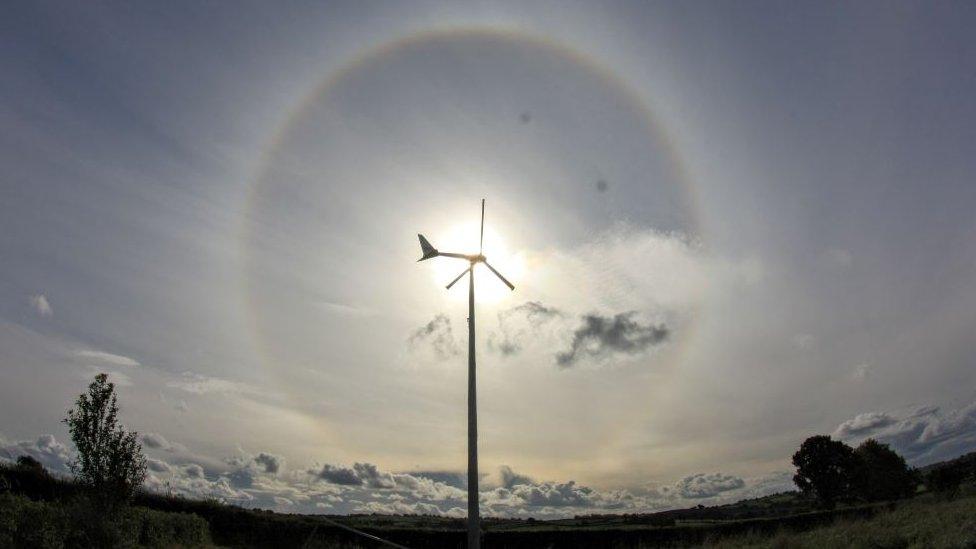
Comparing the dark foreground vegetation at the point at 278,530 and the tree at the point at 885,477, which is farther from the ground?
the tree at the point at 885,477

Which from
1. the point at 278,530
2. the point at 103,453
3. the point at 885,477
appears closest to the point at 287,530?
the point at 278,530

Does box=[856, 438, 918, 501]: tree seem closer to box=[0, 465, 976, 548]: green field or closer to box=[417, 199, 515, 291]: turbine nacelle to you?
box=[0, 465, 976, 548]: green field

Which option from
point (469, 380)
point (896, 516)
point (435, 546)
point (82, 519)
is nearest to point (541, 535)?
point (435, 546)

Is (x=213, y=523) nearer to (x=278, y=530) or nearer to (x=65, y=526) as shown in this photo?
(x=278, y=530)

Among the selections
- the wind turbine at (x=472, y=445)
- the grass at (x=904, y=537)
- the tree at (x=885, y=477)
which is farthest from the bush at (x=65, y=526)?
the tree at (x=885, y=477)

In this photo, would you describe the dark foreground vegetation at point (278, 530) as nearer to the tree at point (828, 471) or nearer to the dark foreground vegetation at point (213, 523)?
the dark foreground vegetation at point (213, 523)

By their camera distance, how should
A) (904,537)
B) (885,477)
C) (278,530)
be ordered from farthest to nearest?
(885,477) → (278,530) → (904,537)
